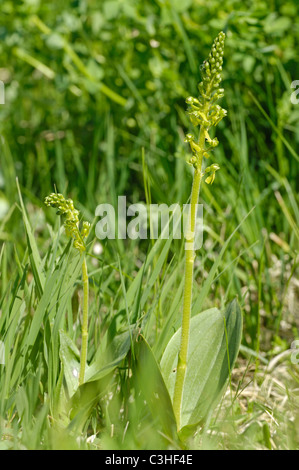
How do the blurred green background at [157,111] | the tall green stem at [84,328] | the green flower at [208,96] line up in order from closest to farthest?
the green flower at [208,96] → the tall green stem at [84,328] → the blurred green background at [157,111]

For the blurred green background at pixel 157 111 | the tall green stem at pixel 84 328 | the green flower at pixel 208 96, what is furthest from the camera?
the blurred green background at pixel 157 111

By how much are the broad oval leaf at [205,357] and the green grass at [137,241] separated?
40 mm

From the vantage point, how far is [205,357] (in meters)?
1.18

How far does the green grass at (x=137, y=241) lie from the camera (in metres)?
1.14

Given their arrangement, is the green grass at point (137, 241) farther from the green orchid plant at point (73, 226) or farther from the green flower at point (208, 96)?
the green flower at point (208, 96)

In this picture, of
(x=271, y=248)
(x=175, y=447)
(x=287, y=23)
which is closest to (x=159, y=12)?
(x=287, y=23)

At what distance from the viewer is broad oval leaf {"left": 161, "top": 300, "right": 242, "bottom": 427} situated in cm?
114

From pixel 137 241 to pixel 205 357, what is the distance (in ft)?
2.89

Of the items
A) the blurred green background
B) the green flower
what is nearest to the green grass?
the blurred green background

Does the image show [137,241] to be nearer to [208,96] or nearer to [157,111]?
[157,111]

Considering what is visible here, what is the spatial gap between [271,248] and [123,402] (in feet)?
3.11

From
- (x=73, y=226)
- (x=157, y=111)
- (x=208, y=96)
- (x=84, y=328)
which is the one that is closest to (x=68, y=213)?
(x=73, y=226)

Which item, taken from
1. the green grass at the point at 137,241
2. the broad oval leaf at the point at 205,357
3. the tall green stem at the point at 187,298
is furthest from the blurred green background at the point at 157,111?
the tall green stem at the point at 187,298
